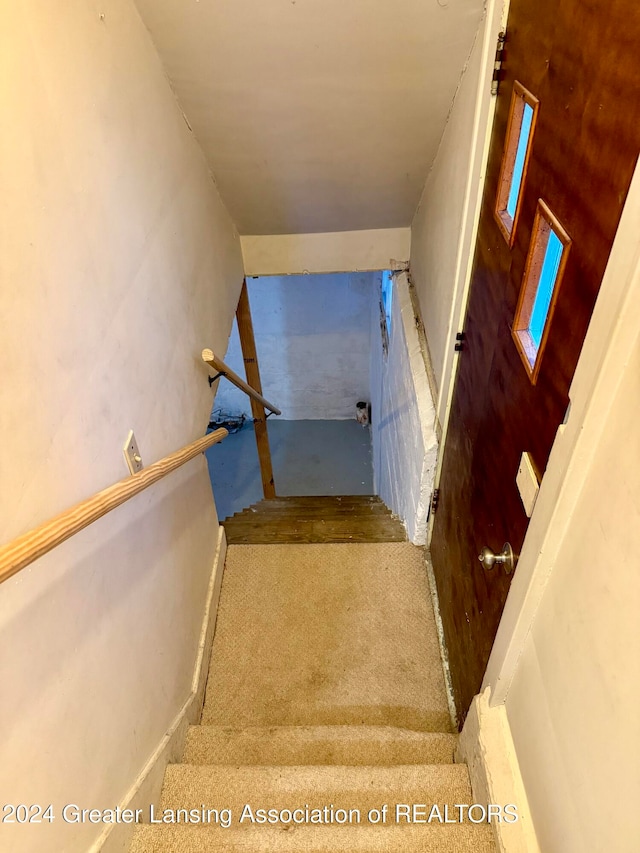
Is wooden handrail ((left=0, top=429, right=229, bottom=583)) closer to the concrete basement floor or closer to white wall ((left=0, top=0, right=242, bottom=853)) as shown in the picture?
white wall ((left=0, top=0, right=242, bottom=853))

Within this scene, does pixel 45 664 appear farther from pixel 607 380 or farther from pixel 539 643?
pixel 607 380

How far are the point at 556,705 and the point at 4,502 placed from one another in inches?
45.2

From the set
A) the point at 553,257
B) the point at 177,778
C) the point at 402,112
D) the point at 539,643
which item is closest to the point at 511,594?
the point at 539,643

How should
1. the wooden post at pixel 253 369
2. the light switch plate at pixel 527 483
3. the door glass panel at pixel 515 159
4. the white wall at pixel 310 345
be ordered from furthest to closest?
the white wall at pixel 310 345
the wooden post at pixel 253 369
the door glass panel at pixel 515 159
the light switch plate at pixel 527 483

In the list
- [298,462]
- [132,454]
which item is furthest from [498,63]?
[298,462]

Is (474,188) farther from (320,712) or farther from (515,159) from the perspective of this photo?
(320,712)

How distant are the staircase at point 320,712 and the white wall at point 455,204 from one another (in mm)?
1037

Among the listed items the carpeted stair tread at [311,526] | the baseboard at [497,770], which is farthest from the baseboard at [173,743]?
the baseboard at [497,770]

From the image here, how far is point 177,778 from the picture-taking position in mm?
1596

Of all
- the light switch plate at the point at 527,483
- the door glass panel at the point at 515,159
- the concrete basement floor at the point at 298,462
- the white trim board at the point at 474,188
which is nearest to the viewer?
the light switch plate at the point at 527,483

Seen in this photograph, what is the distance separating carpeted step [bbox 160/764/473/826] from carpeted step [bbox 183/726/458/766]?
18cm

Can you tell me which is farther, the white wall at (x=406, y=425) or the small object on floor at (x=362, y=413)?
the small object on floor at (x=362, y=413)

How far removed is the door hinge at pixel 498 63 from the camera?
1381 millimetres

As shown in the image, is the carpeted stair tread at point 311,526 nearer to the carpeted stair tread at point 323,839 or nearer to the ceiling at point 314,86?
the carpeted stair tread at point 323,839
